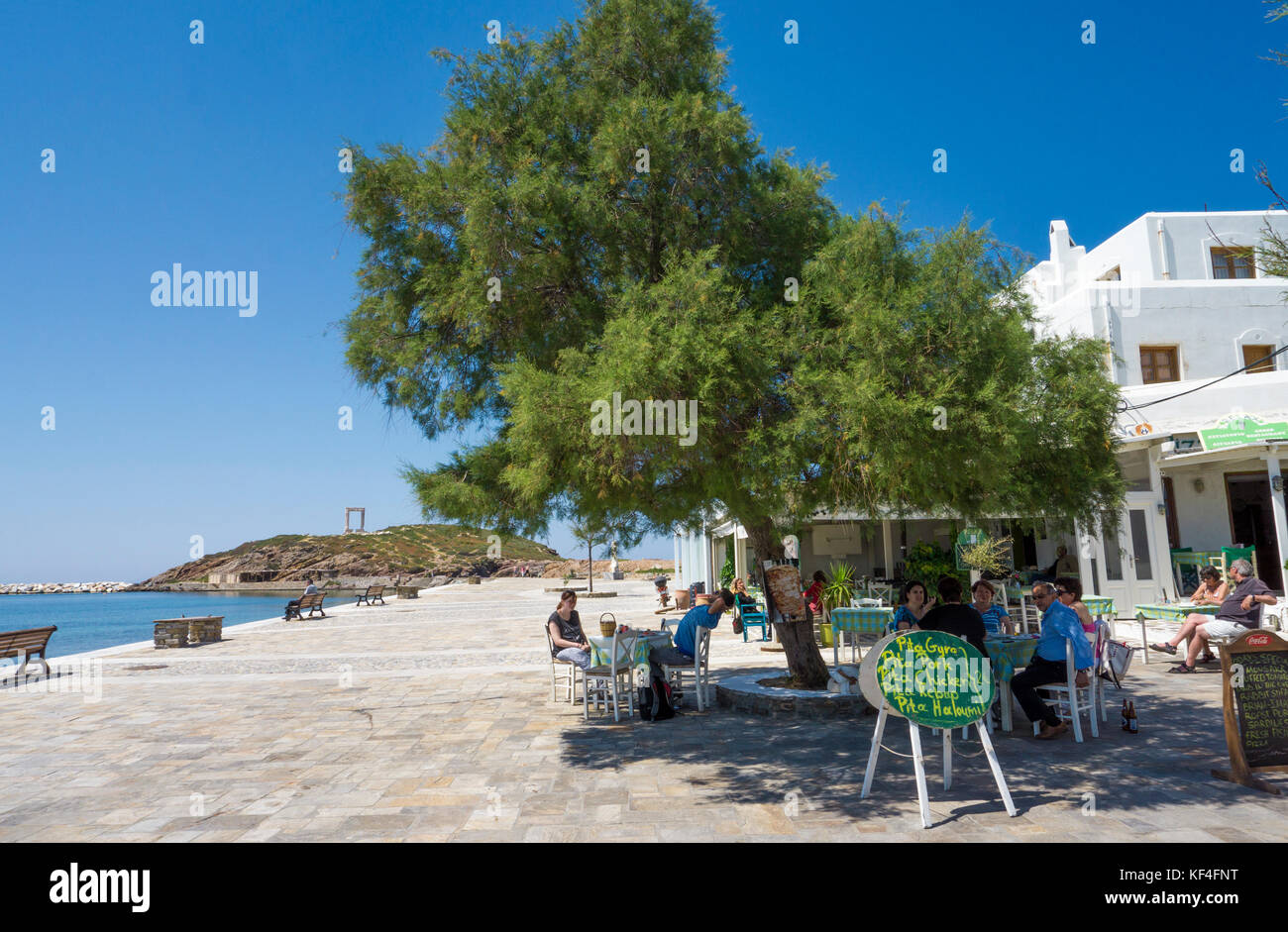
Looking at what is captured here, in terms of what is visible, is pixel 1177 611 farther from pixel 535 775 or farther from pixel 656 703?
pixel 535 775

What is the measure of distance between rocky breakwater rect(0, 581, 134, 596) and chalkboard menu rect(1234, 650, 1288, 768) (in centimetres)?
15157

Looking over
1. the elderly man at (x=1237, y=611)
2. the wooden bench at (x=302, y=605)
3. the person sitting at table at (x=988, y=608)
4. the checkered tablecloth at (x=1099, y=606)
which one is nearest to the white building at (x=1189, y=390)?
the checkered tablecloth at (x=1099, y=606)

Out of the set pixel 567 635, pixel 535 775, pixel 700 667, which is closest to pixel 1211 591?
pixel 700 667

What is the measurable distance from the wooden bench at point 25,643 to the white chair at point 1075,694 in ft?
42.6

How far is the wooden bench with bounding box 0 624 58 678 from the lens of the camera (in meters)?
11.4

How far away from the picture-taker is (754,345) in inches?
220

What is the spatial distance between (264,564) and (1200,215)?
4229 inches

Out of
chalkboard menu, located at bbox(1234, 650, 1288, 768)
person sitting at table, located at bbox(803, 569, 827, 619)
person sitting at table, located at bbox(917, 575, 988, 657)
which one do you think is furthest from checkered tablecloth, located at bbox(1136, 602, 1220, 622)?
person sitting at table, located at bbox(917, 575, 988, 657)

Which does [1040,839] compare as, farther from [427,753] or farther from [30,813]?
[30,813]

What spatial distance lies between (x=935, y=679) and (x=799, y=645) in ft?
11.3

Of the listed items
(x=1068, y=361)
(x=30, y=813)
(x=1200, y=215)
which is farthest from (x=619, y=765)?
(x=1200, y=215)

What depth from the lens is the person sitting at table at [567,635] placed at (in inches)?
333

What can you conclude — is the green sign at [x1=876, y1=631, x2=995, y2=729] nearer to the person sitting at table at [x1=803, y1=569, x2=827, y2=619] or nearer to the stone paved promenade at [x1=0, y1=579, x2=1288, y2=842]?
the stone paved promenade at [x1=0, y1=579, x2=1288, y2=842]

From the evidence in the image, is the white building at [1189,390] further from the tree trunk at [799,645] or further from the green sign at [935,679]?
the green sign at [935,679]
